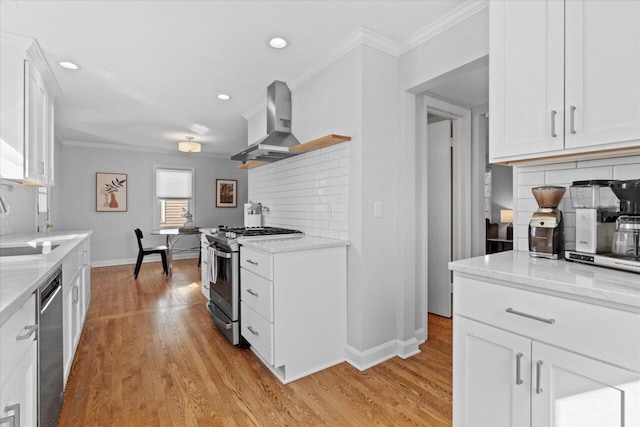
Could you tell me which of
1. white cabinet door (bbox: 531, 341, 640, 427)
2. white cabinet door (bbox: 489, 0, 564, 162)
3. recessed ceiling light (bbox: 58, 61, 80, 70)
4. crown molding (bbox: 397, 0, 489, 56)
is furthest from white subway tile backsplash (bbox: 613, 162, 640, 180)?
recessed ceiling light (bbox: 58, 61, 80, 70)

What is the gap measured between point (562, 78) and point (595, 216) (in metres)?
0.59

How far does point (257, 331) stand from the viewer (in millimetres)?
2393

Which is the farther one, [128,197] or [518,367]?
[128,197]

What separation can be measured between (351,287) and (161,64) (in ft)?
8.56

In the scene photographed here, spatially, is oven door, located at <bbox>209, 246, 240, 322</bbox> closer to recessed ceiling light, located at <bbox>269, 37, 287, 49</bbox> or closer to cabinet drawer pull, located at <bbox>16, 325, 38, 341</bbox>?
cabinet drawer pull, located at <bbox>16, 325, 38, 341</bbox>

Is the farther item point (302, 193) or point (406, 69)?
point (302, 193)

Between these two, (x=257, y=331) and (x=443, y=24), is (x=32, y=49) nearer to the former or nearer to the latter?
(x=257, y=331)

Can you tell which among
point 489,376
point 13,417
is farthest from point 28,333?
point 489,376

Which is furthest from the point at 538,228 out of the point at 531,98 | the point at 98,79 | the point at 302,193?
the point at 98,79

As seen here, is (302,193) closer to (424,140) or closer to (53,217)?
(424,140)

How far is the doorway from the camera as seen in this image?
3.40 m

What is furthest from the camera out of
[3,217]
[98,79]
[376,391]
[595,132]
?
[98,79]

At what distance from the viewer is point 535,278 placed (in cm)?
111

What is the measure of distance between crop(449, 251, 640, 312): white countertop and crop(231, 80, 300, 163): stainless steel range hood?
220cm
